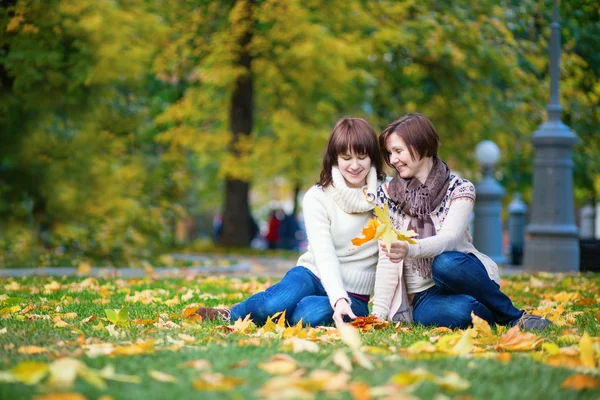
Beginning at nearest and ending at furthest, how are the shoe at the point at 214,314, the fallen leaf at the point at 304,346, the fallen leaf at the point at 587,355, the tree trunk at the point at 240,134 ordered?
the fallen leaf at the point at 587,355 < the fallen leaf at the point at 304,346 < the shoe at the point at 214,314 < the tree trunk at the point at 240,134

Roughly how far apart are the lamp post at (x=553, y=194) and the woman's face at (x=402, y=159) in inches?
261

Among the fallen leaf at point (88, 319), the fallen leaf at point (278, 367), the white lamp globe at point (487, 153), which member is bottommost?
the fallen leaf at point (88, 319)

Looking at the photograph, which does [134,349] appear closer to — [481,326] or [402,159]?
[481,326]

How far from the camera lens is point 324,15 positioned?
15.9m

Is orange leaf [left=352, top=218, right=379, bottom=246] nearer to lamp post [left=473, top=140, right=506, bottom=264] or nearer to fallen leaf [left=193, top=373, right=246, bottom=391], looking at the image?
fallen leaf [left=193, top=373, right=246, bottom=391]

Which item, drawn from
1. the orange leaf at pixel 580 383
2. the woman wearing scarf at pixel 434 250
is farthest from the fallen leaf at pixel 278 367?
the woman wearing scarf at pixel 434 250

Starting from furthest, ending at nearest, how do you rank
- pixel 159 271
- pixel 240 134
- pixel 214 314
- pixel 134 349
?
pixel 240 134 → pixel 159 271 → pixel 214 314 → pixel 134 349

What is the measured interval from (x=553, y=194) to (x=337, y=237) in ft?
23.2

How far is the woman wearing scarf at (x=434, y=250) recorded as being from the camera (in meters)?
4.25

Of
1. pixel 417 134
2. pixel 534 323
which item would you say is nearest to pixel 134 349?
pixel 417 134

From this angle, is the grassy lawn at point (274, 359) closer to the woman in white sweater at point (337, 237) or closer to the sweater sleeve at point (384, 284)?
the sweater sleeve at point (384, 284)

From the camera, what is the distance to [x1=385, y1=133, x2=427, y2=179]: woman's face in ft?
14.3

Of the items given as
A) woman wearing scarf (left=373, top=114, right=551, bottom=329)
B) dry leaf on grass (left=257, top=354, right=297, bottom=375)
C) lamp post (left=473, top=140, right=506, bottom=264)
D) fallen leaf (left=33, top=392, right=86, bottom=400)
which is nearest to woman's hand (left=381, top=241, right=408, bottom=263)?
woman wearing scarf (left=373, top=114, right=551, bottom=329)

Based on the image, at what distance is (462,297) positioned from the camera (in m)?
4.32
